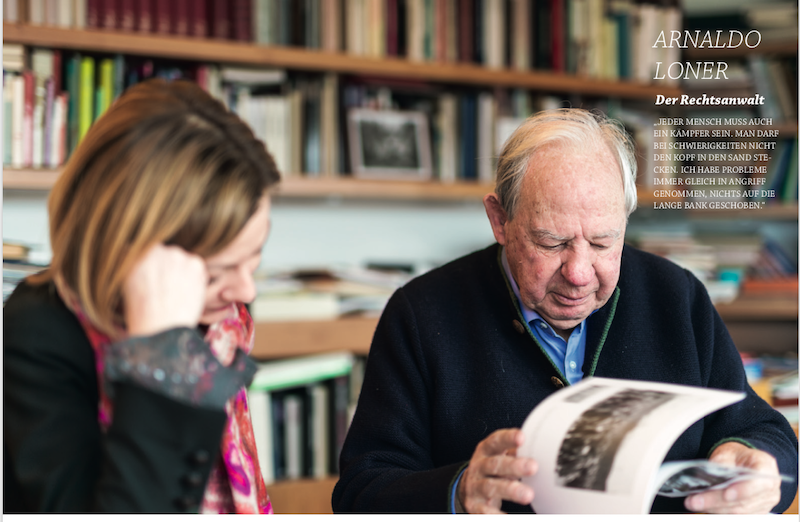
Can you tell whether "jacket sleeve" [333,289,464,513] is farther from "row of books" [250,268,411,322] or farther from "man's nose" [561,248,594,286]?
"row of books" [250,268,411,322]

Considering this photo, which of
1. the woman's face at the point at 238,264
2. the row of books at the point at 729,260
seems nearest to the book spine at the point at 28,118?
the woman's face at the point at 238,264

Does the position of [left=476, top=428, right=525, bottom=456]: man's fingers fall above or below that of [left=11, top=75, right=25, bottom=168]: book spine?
below

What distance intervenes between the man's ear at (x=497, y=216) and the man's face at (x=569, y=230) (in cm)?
3

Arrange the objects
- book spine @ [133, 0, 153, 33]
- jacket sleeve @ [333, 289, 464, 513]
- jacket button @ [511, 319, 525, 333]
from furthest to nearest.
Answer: book spine @ [133, 0, 153, 33] < jacket button @ [511, 319, 525, 333] < jacket sleeve @ [333, 289, 464, 513]

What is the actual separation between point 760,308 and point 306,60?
1.73 m

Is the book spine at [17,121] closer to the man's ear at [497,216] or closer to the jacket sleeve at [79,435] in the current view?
the jacket sleeve at [79,435]

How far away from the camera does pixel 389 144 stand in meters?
2.13

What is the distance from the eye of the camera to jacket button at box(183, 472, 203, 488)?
2.06 feet

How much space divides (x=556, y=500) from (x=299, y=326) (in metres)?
1.30

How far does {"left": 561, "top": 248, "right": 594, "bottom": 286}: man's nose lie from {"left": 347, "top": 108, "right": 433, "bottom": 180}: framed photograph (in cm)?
115

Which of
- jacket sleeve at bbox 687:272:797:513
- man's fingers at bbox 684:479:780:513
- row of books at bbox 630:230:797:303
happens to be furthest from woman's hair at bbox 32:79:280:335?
row of books at bbox 630:230:797:303

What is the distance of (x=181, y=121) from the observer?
2.28ft

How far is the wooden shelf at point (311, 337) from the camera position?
6.24 feet
